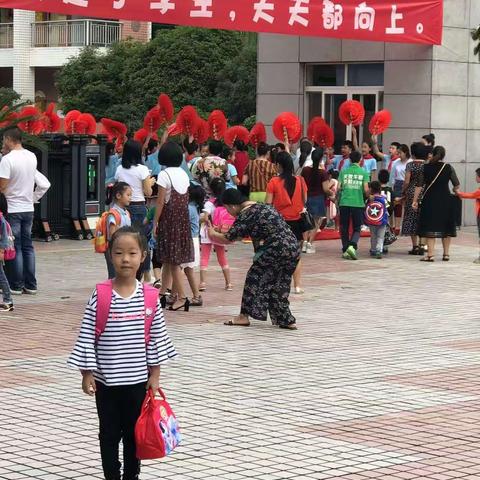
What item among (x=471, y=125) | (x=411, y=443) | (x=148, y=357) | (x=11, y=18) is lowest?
(x=411, y=443)

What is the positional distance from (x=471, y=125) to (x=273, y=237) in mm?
12702

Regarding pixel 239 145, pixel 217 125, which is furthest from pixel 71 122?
pixel 239 145

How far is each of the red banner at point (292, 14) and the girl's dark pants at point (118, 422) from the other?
9.57m

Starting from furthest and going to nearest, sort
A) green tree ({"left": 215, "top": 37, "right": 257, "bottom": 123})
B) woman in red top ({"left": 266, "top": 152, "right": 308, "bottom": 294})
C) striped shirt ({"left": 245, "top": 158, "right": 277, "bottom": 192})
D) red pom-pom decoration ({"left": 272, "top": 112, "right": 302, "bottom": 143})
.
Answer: green tree ({"left": 215, "top": 37, "right": 257, "bottom": 123}) → red pom-pom decoration ({"left": 272, "top": 112, "right": 302, "bottom": 143}) → striped shirt ({"left": 245, "top": 158, "right": 277, "bottom": 192}) → woman in red top ({"left": 266, "top": 152, "right": 308, "bottom": 294})

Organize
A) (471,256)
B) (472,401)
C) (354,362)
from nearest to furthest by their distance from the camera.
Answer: (472,401), (354,362), (471,256)

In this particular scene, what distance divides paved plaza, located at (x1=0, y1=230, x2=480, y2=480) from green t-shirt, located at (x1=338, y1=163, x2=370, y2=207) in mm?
3136

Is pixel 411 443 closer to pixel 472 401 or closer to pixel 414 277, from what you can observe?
pixel 472 401

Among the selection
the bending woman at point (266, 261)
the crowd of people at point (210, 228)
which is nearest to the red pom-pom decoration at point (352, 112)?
the crowd of people at point (210, 228)

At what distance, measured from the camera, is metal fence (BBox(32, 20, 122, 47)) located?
48.2 meters

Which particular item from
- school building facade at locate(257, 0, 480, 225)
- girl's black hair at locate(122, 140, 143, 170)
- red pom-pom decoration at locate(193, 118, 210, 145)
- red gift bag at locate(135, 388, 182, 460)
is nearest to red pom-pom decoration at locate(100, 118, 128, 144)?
red pom-pom decoration at locate(193, 118, 210, 145)

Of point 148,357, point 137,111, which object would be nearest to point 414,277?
point 148,357

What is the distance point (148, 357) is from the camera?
19.4 ft

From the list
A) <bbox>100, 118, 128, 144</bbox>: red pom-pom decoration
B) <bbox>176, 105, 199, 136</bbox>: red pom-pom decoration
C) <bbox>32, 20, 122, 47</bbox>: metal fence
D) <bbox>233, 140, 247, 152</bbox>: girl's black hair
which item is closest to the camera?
<bbox>176, 105, 199, 136</bbox>: red pom-pom decoration

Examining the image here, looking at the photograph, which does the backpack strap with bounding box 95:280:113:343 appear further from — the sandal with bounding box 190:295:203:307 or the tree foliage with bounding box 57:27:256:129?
the tree foliage with bounding box 57:27:256:129
